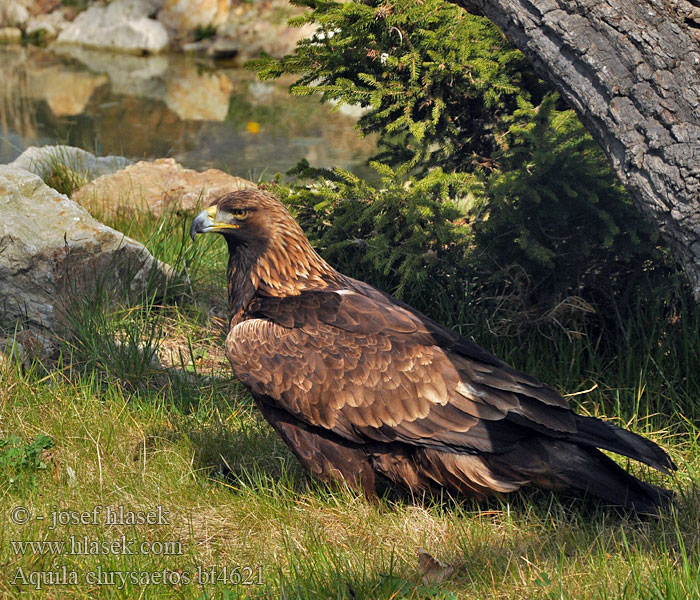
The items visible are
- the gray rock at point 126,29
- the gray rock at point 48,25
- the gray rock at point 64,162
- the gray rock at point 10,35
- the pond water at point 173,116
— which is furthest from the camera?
the gray rock at point 10,35

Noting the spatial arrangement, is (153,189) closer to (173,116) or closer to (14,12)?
(173,116)

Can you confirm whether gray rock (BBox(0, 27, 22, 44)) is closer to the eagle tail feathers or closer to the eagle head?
the eagle head

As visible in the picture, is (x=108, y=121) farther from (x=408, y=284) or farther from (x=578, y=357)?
(x=578, y=357)

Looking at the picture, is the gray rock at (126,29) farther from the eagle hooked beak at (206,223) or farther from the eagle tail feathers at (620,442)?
the eagle tail feathers at (620,442)

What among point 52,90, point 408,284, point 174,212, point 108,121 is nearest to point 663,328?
point 408,284

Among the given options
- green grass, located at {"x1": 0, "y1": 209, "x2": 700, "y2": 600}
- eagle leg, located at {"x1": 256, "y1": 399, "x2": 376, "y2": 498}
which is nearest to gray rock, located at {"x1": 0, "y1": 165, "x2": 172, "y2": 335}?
green grass, located at {"x1": 0, "y1": 209, "x2": 700, "y2": 600}

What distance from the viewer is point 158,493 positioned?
3840 millimetres

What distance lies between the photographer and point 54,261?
5270 millimetres

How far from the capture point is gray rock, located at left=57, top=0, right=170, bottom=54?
18.8 meters

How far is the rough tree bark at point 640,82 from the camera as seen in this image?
2955 millimetres

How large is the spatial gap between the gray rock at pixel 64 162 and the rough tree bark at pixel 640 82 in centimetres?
557

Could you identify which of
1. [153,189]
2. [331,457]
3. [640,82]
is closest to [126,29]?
[153,189]

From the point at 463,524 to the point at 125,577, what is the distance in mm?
1410

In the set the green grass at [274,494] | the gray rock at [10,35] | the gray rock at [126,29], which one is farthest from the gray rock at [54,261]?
the gray rock at [10,35]
